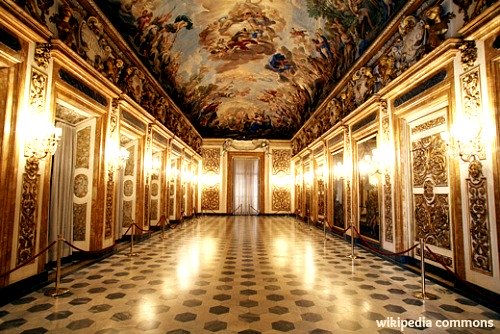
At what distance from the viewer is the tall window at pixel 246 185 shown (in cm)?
2386

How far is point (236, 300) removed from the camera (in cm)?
468

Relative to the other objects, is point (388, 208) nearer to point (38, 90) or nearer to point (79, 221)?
point (79, 221)

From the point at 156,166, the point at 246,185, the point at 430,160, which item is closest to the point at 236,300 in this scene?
the point at 430,160

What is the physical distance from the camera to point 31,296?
477 centimetres

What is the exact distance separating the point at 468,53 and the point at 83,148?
8.42 meters

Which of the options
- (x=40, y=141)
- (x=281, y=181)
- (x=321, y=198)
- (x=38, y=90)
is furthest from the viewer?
(x=281, y=181)

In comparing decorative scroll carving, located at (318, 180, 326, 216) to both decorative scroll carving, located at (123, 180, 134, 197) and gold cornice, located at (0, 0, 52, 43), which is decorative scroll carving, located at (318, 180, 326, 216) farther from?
gold cornice, located at (0, 0, 52, 43)

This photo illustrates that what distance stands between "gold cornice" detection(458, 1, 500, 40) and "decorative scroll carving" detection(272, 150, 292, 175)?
1819 cm

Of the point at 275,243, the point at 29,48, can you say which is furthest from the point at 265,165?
the point at 29,48

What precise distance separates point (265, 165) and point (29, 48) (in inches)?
738

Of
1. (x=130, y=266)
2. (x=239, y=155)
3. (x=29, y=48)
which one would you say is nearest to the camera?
(x=29, y=48)

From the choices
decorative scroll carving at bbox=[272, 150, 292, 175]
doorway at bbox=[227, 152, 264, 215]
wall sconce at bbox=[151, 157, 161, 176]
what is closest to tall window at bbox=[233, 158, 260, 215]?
doorway at bbox=[227, 152, 264, 215]

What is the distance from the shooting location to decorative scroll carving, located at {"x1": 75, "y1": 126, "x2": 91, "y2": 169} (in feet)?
25.5

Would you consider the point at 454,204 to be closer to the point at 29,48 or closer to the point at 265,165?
the point at 29,48
